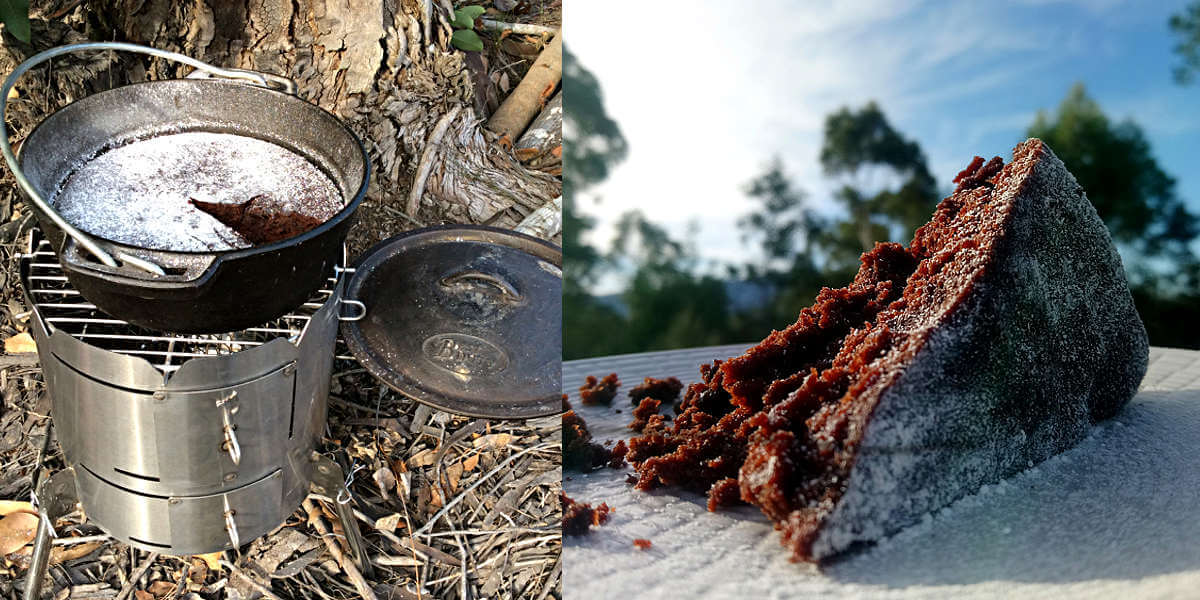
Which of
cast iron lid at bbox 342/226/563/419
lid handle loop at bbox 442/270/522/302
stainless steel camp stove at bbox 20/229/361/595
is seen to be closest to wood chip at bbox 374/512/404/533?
stainless steel camp stove at bbox 20/229/361/595

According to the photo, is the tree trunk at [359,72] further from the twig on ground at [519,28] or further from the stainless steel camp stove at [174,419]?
the stainless steel camp stove at [174,419]

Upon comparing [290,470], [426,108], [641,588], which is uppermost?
[426,108]

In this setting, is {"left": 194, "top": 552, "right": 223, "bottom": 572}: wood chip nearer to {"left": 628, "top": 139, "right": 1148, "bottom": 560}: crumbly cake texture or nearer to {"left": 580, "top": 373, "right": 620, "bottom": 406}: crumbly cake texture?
{"left": 580, "top": 373, "right": 620, "bottom": 406}: crumbly cake texture

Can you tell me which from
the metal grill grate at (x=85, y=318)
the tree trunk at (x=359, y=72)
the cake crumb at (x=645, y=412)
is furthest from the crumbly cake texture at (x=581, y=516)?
the tree trunk at (x=359, y=72)

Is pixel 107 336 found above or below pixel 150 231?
below

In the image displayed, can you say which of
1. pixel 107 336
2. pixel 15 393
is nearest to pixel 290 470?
pixel 107 336

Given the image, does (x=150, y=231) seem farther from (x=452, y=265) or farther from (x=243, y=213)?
(x=452, y=265)
